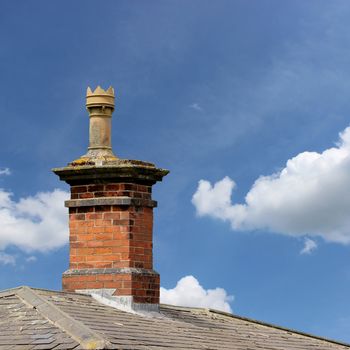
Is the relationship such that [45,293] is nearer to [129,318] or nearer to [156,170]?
[129,318]

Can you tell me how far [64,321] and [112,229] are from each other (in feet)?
9.06

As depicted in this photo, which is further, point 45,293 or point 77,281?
point 77,281

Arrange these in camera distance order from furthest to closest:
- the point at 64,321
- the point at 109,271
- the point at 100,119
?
the point at 100,119
the point at 109,271
the point at 64,321

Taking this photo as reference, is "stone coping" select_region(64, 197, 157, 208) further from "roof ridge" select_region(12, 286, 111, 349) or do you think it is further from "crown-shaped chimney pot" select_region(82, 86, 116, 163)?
"roof ridge" select_region(12, 286, 111, 349)

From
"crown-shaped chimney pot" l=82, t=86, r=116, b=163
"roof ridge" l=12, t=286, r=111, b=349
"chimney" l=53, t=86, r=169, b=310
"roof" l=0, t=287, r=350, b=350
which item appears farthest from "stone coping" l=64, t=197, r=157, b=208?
"roof ridge" l=12, t=286, r=111, b=349

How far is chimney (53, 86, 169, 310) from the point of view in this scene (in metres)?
12.5

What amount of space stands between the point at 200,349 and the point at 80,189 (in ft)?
10.1

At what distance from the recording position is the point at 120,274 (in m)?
12.5

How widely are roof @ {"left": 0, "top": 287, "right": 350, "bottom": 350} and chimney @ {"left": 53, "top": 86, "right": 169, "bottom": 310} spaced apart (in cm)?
31

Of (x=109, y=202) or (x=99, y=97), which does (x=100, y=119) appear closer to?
(x=99, y=97)

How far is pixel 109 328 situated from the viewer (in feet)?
34.0

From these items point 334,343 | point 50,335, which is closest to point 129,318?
point 50,335

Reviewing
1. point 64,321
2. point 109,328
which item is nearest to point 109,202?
point 109,328

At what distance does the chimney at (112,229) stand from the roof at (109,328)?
312 millimetres
